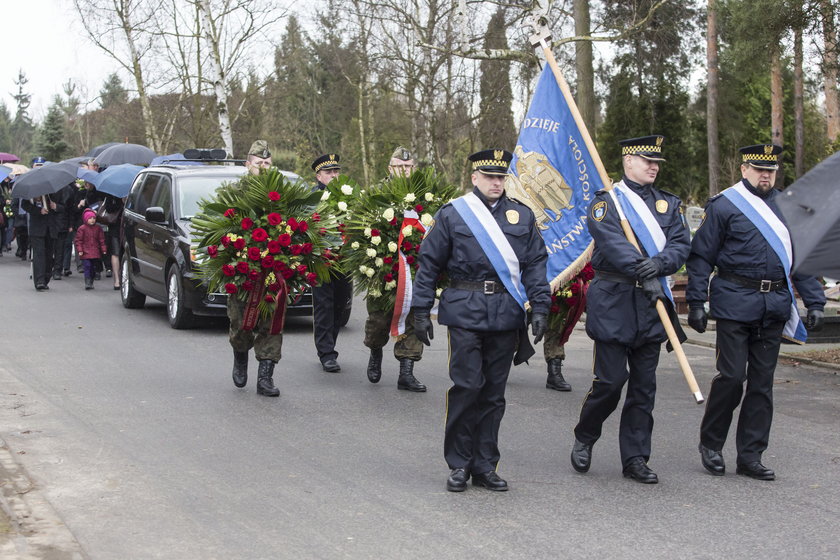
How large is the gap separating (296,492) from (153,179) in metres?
9.45

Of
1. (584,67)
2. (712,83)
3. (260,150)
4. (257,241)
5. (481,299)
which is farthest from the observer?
(712,83)

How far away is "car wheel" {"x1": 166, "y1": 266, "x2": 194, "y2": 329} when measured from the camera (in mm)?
13391

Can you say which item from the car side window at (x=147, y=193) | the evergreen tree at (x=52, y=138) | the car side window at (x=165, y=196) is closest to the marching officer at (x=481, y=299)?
the car side window at (x=165, y=196)

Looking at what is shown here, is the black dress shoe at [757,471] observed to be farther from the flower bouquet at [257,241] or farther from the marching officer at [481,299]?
the flower bouquet at [257,241]

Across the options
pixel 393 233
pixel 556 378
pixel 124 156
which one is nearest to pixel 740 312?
pixel 556 378

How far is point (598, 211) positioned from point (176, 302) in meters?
7.85

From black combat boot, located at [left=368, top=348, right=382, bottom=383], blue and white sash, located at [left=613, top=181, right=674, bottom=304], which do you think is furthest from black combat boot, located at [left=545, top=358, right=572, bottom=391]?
blue and white sash, located at [left=613, top=181, right=674, bottom=304]

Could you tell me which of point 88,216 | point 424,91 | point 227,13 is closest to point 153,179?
point 88,216

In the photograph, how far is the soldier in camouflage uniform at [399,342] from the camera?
996 centimetres

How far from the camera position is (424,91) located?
102 feet

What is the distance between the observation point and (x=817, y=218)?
2.96 m

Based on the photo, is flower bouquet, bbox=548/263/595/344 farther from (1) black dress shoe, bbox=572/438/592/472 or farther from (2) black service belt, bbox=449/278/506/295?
(2) black service belt, bbox=449/278/506/295

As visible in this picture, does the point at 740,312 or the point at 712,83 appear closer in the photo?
the point at 740,312

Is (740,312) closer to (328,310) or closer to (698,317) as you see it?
(698,317)
